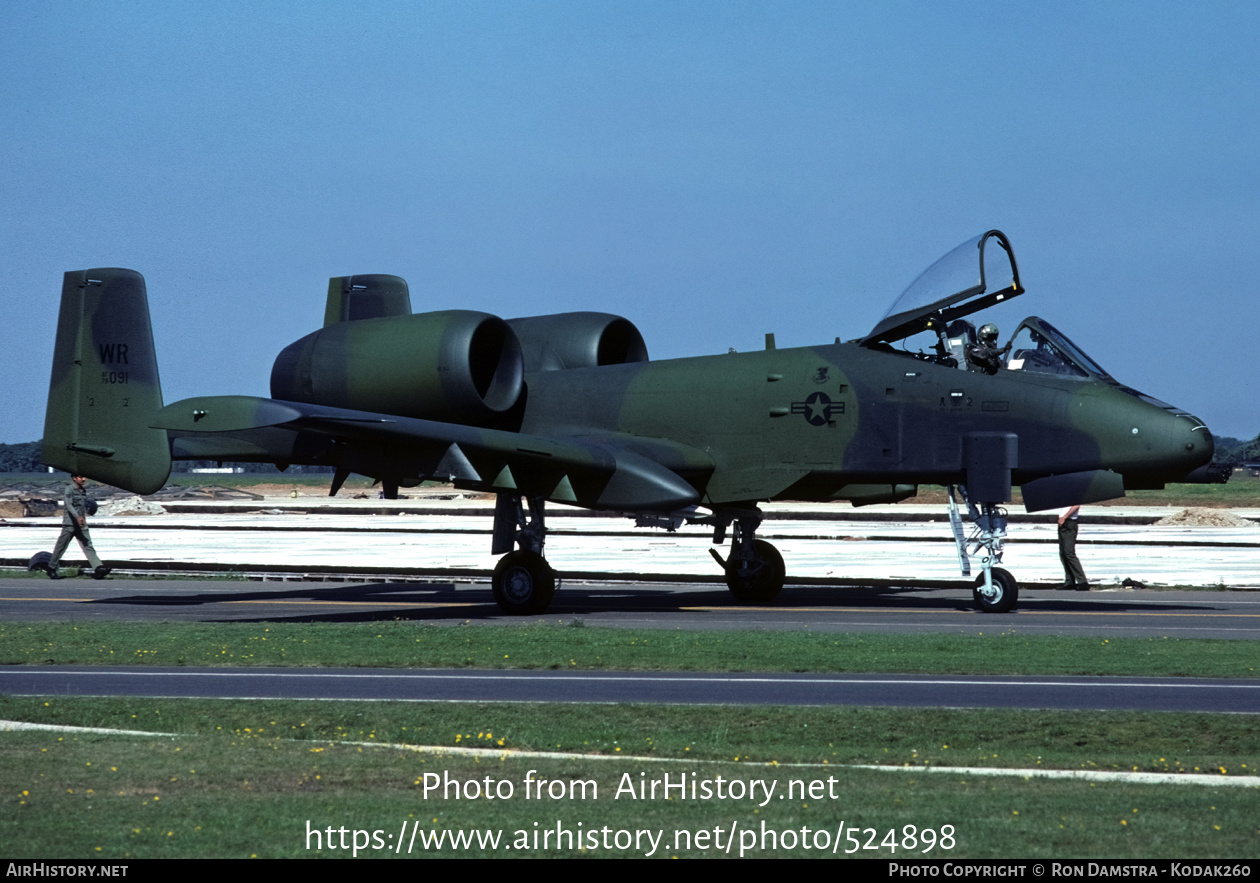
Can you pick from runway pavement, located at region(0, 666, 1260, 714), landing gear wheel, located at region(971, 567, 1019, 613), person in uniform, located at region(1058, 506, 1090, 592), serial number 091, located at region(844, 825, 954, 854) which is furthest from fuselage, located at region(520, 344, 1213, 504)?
serial number 091, located at region(844, 825, 954, 854)

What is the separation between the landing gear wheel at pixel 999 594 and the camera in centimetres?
1942

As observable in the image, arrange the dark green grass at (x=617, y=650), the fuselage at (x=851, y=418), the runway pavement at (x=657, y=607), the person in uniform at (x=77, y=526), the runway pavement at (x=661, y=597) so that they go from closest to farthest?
the runway pavement at (x=661, y=597) < the dark green grass at (x=617, y=650) < the runway pavement at (x=657, y=607) < the fuselage at (x=851, y=418) < the person in uniform at (x=77, y=526)

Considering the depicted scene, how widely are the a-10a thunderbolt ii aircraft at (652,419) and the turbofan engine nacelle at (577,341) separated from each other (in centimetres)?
4

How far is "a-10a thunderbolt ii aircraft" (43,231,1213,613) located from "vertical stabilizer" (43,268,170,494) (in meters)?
0.03

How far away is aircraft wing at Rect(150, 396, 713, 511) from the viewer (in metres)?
18.0

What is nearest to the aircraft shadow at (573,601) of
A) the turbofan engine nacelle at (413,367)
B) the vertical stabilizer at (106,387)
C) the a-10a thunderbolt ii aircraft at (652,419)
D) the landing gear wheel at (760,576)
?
the landing gear wheel at (760,576)

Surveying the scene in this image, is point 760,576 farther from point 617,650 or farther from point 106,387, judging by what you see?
point 106,387

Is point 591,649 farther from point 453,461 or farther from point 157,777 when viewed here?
point 157,777

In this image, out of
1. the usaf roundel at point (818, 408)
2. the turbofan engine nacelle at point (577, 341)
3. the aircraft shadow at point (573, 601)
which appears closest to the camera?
the aircraft shadow at point (573, 601)

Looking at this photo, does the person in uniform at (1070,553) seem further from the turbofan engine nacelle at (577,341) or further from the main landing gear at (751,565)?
the turbofan engine nacelle at (577,341)

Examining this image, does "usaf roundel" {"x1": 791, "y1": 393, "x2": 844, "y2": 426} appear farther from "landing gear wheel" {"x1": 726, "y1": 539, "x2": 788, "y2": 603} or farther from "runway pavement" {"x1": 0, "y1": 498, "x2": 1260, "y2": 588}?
"runway pavement" {"x1": 0, "y1": 498, "x2": 1260, "y2": 588}

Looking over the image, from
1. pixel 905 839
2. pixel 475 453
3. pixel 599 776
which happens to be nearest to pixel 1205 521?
pixel 475 453

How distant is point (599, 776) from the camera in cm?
817
